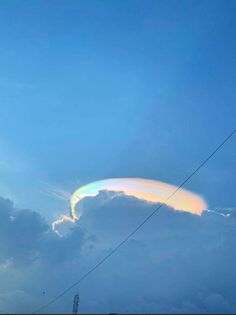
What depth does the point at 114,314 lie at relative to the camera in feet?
350

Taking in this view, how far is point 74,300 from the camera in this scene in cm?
10744

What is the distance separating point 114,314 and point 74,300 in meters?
8.44
